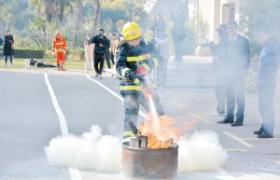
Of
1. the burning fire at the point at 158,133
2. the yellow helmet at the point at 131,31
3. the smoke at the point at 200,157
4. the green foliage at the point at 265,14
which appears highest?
the green foliage at the point at 265,14

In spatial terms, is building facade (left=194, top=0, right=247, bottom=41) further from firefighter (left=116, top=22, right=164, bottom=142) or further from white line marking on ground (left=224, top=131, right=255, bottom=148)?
firefighter (left=116, top=22, right=164, bottom=142)

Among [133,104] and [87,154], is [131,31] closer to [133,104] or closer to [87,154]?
[133,104]

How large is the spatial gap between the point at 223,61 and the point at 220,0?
28.0 m

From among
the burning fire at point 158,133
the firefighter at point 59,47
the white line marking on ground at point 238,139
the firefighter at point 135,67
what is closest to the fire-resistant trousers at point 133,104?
the firefighter at point 135,67

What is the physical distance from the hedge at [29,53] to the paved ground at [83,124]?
1924 cm

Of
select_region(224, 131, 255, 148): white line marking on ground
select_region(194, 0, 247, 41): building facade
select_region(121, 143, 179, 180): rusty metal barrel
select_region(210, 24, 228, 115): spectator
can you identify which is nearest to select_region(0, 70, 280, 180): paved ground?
select_region(224, 131, 255, 148): white line marking on ground

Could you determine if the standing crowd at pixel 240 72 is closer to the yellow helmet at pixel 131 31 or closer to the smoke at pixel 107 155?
the smoke at pixel 107 155

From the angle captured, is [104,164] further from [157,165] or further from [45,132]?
[45,132]

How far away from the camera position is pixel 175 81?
2105cm

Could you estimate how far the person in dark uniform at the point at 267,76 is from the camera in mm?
9852

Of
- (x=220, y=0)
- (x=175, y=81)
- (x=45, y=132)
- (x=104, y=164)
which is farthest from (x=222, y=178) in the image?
(x=220, y=0)

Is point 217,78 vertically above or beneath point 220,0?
beneath

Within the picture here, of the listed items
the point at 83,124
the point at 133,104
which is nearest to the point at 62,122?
the point at 83,124

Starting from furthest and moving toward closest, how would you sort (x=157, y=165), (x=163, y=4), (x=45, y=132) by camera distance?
(x=45, y=132)
(x=163, y=4)
(x=157, y=165)
